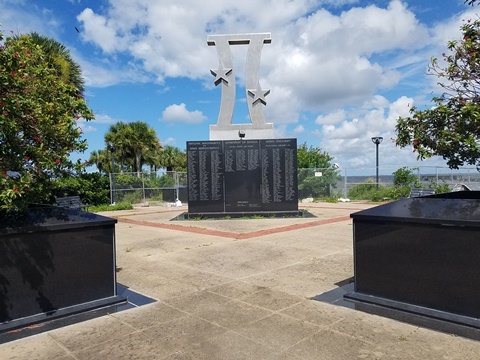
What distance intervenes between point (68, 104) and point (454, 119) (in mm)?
4799

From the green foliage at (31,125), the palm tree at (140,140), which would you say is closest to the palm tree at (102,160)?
the palm tree at (140,140)

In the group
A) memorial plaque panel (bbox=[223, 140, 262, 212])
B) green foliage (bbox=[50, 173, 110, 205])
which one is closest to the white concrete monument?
memorial plaque panel (bbox=[223, 140, 262, 212])

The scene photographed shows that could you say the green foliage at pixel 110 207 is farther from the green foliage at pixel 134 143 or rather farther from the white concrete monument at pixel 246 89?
the green foliage at pixel 134 143

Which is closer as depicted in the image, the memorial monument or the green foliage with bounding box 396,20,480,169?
the green foliage with bounding box 396,20,480,169

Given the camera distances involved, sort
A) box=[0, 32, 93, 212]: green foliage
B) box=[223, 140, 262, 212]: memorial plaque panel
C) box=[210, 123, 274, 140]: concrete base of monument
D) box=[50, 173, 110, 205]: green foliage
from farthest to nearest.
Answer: box=[50, 173, 110, 205]: green foliage → box=[210, 123, 274, 140]: concrete base of monument → box=[223, 140, 262, 212]: memorial plaque panel → box=[0, 32, 93, 212]: green foliage

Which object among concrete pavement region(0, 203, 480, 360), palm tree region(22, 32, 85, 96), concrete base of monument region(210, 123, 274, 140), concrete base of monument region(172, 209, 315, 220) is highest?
palm tree region(22, 32, 85, 96)

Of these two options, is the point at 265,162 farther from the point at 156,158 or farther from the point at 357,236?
the point at 156,158

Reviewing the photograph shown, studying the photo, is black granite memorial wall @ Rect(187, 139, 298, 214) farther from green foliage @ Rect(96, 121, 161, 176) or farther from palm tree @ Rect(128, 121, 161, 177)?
palm tree @ Rect(128, 121, 161, 177)

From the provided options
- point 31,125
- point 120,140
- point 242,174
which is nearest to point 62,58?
point 242,174

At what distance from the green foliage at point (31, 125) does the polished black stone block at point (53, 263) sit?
33 cm

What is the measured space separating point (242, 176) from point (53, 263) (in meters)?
9.86

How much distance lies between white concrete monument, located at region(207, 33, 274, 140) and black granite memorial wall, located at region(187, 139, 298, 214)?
126 centimetres

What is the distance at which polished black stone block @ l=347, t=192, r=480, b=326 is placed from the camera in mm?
3812

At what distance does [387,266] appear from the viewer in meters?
4.41
